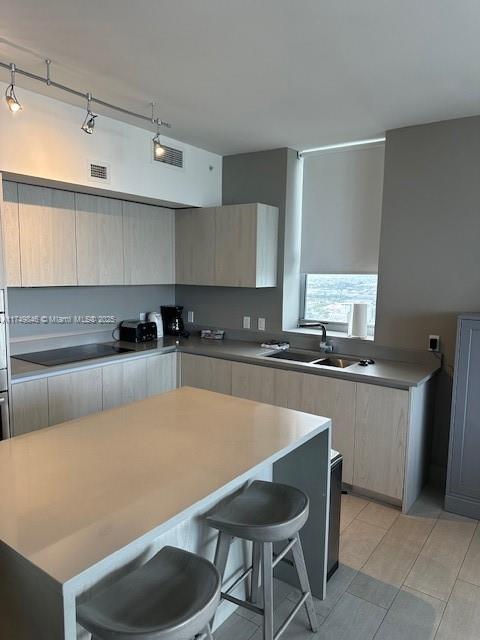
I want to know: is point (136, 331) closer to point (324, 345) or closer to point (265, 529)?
point (324, 345)

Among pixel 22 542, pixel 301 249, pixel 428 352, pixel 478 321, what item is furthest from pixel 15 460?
pixel 301 249

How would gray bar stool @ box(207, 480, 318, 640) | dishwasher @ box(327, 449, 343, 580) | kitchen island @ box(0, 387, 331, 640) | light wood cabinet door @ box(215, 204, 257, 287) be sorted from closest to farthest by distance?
kitchen island @ box(0, 387, 331, 640) < gray bar stool @ box(207, 480, 318, 640) < dishwasher @ box(327, 449, 343, 580) < light wood cabinet door @ box(215, 204, 257, 287)

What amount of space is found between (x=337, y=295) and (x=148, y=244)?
5.87ft

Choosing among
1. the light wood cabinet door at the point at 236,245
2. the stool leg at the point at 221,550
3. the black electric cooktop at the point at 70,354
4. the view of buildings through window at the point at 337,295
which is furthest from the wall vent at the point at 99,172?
the stool leg at the point at 221,550

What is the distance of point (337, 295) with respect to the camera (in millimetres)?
3941

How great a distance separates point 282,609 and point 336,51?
271cm

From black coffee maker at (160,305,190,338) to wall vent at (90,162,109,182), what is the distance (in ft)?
5.41

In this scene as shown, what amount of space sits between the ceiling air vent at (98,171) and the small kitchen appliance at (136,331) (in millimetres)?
1360

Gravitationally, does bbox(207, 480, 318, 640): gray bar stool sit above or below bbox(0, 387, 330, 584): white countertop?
below

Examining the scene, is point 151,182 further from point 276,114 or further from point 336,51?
point 336,51

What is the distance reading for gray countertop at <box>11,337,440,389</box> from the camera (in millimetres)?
2883

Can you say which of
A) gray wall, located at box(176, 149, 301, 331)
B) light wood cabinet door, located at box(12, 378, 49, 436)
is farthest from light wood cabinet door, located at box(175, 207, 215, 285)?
light wood cabinet door, located at box(12, 378, 49, 436)

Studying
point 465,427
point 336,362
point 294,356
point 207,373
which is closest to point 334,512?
point 465,427

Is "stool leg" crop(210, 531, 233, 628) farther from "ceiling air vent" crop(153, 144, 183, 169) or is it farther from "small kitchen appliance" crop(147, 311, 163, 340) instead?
"ceiling air vent" crop(153, 144, 183, 169)
